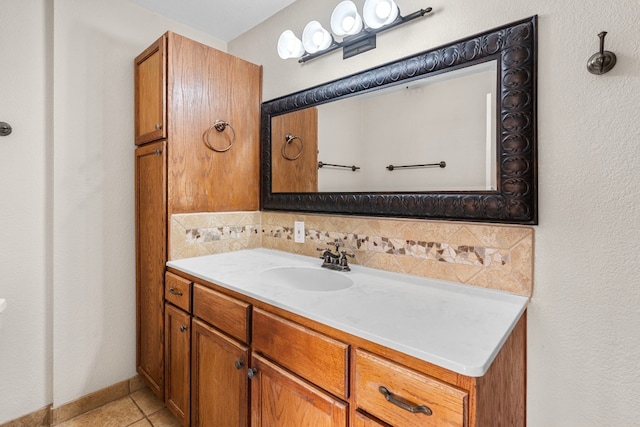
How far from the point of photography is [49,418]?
64.9 inches

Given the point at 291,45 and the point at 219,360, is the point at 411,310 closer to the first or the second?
the point at 219,360

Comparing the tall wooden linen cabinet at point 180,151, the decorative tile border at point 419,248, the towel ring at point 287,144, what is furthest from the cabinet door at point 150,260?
the decorative tile border at point 419,248

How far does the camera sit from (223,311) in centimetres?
127

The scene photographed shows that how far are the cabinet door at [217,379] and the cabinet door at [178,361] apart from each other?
0.17 feet

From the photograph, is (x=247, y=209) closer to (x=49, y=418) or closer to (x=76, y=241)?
(x=76, y=241)

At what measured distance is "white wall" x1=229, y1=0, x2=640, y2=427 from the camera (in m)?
0.90

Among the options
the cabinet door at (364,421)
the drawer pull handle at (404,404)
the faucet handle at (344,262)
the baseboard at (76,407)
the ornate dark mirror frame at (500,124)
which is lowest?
the baseboard at (76,407)

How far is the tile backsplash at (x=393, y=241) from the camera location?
1.10 meters

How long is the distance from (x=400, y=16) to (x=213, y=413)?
1.88 metres

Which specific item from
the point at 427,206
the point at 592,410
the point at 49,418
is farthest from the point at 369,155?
the point at 49,418

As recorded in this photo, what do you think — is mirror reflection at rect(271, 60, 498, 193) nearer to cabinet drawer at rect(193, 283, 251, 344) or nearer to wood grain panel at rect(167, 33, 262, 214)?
wood grain panel at rect(167, 33, 262, 214)

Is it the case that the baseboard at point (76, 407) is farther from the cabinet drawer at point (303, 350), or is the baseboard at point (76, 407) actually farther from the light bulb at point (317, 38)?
the light bulb at point (317, 38)

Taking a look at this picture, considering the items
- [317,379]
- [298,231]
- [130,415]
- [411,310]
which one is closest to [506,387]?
[411,310]

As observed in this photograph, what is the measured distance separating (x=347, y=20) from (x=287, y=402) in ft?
5.17
